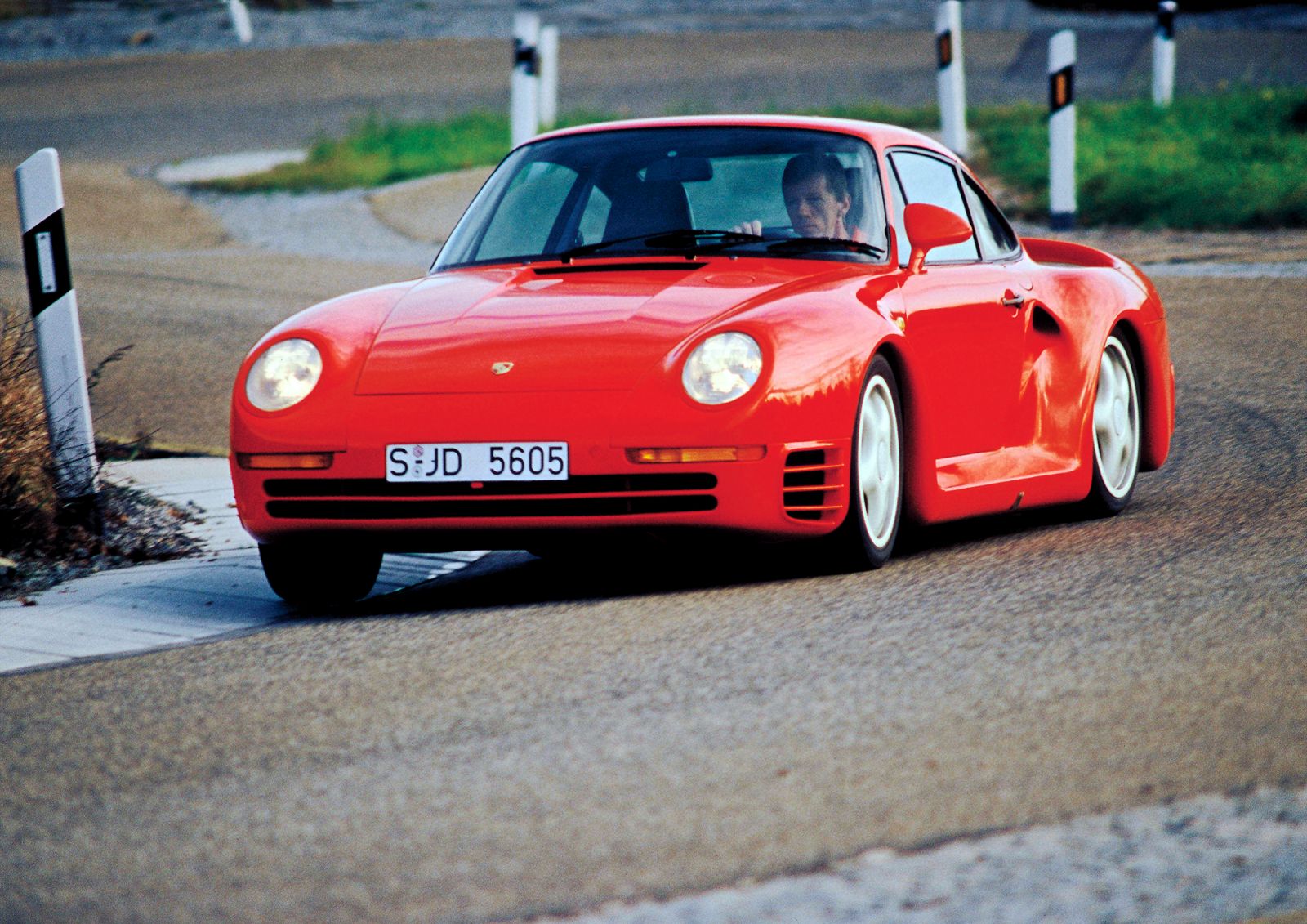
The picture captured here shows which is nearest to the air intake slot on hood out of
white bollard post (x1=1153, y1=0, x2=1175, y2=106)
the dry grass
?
the dry grass

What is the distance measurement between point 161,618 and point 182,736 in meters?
1.53

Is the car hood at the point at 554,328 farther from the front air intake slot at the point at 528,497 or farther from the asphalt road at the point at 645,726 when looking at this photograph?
the asphalt road at the point at 645,726

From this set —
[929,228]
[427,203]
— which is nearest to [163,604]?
[929,228]

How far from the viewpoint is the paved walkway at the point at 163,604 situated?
523 cm

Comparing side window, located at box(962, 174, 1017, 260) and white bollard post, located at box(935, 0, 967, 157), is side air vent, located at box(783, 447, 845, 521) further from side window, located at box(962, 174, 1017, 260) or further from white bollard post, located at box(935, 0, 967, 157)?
white bollard post, located at box(935, 0, 967, 157)

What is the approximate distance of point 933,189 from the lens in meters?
6.64

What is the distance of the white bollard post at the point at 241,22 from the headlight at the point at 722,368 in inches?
1150

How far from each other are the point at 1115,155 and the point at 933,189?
34.9ft

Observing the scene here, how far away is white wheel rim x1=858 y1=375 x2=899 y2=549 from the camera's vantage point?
5.45 m

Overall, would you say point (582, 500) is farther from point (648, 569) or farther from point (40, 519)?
point (40, 519)

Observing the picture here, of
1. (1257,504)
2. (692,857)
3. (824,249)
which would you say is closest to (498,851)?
(692,857)

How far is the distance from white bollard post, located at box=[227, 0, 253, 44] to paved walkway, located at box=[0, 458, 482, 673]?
89.4 ft

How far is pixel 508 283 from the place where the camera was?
19.4 feet

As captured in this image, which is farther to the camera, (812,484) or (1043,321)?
(1043,321)
